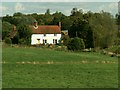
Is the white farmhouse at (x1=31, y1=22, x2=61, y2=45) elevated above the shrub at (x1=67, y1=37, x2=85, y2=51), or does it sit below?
above

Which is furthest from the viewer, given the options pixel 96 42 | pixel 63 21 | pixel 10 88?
pixel 63 21

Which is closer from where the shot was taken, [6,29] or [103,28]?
[103,28]

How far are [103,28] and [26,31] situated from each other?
16665mm

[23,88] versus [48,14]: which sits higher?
[48,14]

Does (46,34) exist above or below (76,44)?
above

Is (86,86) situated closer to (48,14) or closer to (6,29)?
(6,29)

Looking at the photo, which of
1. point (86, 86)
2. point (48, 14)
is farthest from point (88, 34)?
point (48, 14)

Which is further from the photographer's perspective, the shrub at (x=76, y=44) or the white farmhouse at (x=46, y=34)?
the white farmhouse at (x=46, y=34)

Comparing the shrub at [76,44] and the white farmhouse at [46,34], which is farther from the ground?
the white farmhouse at [46,34]

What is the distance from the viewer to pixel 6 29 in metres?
86.7

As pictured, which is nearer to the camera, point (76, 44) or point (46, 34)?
point (76, 44)

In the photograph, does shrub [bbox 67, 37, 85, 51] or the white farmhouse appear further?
the white farmhouse

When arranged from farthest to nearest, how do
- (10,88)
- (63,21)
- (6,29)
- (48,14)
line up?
(48,14) → (63,21) → (6,29) → (10,88)

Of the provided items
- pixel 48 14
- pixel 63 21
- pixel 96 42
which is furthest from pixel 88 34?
pixel 48 14
